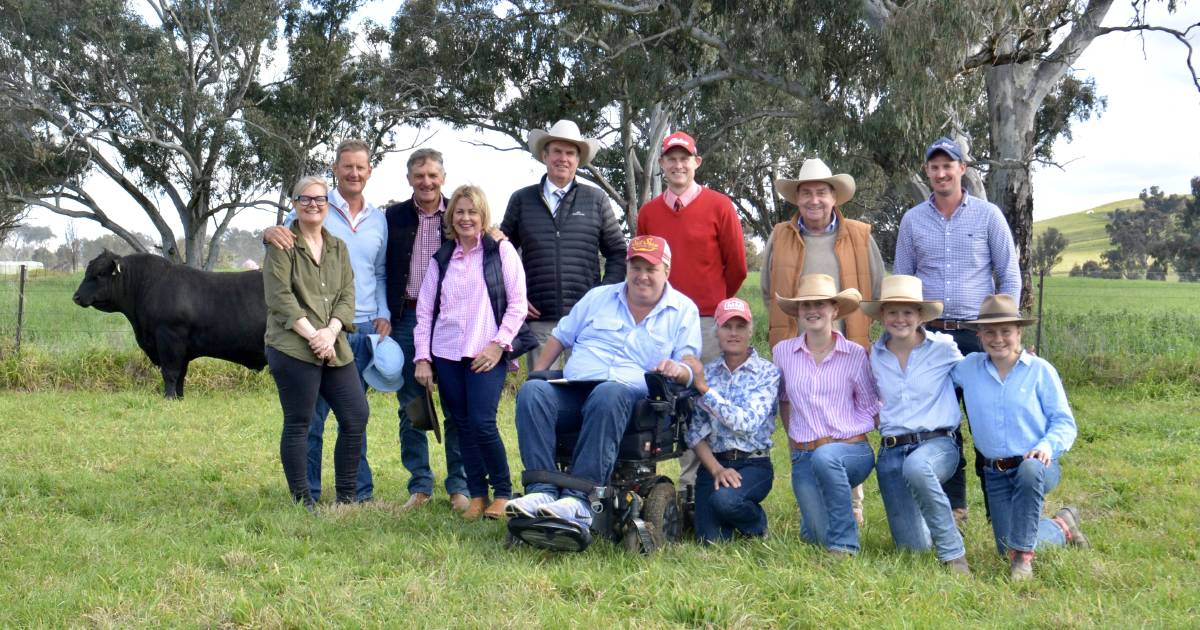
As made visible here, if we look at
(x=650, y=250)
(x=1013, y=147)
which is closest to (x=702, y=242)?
(x=650, y=250)

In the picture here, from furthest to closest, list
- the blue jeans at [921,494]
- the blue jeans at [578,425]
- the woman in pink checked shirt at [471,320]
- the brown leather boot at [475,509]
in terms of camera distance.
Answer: the brown leather boot at [475,509] < the woman in pink checked shirt at [471,320] < the blue jeans at [578,425] < the blue jeans at [921,494]

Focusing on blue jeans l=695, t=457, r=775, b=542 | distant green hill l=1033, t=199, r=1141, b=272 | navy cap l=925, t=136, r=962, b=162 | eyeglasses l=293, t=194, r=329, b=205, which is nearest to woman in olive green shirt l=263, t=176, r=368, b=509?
eyeglasses l=293, t=194, r=329, b=205

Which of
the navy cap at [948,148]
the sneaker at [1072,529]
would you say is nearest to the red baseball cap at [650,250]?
the navy cap at [948,148]

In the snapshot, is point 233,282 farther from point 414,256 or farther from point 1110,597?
point 1110,597

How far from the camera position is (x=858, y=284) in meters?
4.95

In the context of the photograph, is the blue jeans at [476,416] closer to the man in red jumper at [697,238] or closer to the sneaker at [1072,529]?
the man in red jumper at [697,238]

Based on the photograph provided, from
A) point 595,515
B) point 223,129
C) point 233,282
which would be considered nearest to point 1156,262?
point 223,129

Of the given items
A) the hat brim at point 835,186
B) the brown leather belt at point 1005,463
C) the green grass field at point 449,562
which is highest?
the hat brim at point 835,186

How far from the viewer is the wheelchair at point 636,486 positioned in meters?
4.15

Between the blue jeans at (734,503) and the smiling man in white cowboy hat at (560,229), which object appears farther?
the smiling man in white cowboy hat at (560,229)

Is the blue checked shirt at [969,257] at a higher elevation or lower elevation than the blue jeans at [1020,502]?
higher

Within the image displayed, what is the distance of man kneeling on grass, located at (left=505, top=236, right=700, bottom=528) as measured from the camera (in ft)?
14.0

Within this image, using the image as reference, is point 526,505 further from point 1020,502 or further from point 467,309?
point 1020,502

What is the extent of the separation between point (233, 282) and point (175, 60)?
1682 cm
